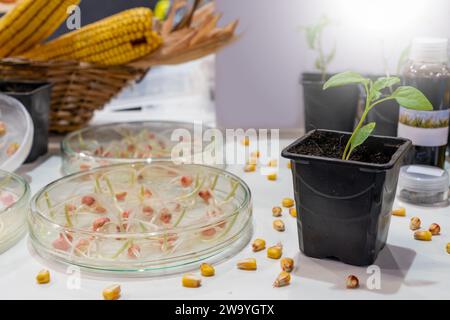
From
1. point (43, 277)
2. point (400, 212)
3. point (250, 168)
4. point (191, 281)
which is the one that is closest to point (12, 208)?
point (43, 277)

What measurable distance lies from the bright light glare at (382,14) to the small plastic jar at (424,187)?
36 centimetres

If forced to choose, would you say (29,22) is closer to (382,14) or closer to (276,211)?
(276,211)

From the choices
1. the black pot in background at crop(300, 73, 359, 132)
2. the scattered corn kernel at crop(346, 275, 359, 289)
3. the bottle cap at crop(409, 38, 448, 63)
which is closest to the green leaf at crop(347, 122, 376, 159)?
the scattered corn kernel at crop(346, 275, 359, 289)

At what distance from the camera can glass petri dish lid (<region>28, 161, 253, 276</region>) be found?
60cm

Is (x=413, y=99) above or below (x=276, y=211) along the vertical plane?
above

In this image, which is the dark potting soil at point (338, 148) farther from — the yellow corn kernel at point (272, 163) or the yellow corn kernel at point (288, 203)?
the yellow corn kernel at point (272, 163)

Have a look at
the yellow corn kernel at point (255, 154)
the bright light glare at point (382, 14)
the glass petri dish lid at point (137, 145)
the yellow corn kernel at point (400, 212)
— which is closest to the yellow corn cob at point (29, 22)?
the glass petri dish lid at point (137, 145)

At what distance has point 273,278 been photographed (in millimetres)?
578

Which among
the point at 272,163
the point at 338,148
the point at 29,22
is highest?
the point at 29,22

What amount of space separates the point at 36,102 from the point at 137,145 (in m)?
0.18

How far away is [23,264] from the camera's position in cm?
61

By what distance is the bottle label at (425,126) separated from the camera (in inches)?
30.0

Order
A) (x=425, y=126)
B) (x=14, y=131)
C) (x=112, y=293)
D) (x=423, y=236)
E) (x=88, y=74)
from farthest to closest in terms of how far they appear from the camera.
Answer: (x=88, y=74)
(x=14, y=131)
(x=425, y=126)
(x=423, y=236)
(x=112, y=293)
